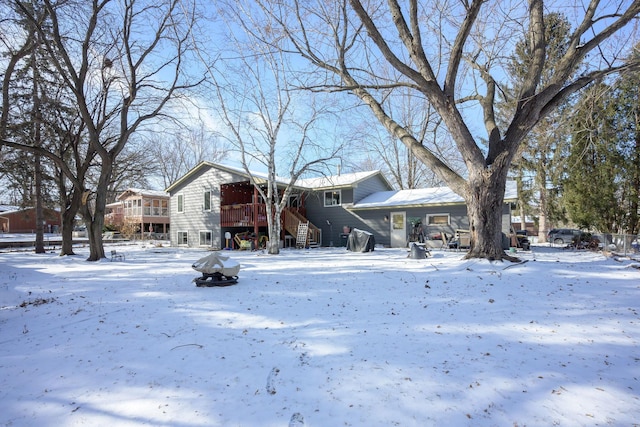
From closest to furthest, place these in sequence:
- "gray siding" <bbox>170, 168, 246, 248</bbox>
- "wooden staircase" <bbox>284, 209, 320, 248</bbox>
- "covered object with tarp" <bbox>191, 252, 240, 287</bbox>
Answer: "covered object with tarp" <bbox>191, 252, 240, 287</bbox>, "wooden staircase" <bbox>284, 209, 320, 248</bbox>, "gray siding" <bbox>170, 168, 246, 248</bbox>

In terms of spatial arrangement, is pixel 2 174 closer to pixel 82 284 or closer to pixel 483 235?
pixel 82 284

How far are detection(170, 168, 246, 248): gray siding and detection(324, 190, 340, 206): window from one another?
5236 mm

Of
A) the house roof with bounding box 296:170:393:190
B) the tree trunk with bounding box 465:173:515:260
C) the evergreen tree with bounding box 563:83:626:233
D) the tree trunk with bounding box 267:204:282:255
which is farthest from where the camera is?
the house roof with bounding box 296:170:393:190

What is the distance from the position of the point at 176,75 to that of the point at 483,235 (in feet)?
39.9

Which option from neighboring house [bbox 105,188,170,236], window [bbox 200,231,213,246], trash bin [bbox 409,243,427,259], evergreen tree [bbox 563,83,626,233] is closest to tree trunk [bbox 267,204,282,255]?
trash bin [bbox 409,243,427,259]

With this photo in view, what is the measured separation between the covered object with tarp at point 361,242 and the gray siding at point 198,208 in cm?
724

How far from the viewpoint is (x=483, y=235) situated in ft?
26.2

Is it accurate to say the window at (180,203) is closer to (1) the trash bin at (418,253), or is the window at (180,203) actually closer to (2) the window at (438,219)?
(2) the window at (438,219)

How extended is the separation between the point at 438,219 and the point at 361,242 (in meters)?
5.21

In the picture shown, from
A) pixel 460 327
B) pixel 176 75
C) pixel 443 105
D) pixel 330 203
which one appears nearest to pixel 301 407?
pixel 460 327

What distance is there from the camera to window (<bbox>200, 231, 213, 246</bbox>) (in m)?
20.0

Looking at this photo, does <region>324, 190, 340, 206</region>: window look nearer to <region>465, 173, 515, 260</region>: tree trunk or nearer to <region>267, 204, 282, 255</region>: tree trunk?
<region>267, 204, 282, 255</region>: tree trunk

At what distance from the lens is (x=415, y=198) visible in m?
17.9

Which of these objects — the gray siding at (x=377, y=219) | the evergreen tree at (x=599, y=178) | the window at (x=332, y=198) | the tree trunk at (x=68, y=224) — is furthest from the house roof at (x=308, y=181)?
the evergreen tree at (x=599, y=178)
